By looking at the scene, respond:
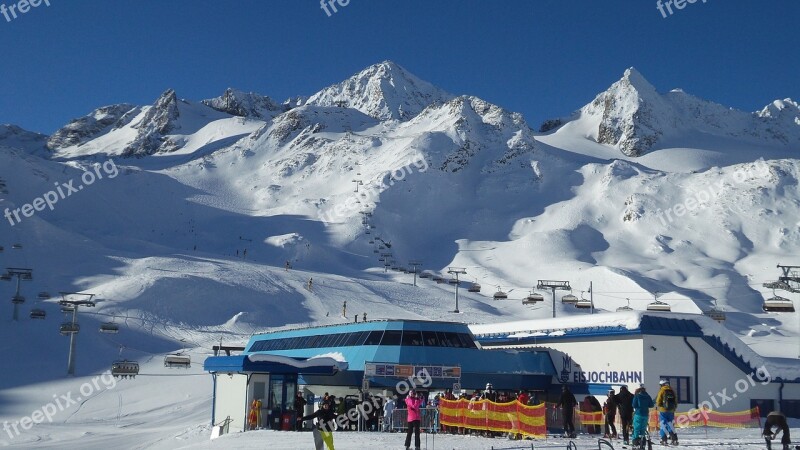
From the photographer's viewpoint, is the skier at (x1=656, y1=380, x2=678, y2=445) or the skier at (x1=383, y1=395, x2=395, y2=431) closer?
the skier at (x1=656, y1=380, x2=678, y2=445)

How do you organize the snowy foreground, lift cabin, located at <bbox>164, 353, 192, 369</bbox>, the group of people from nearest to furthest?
the group of people
the snowy foreground
lift cabin, located at <bbox>164, 353, 192, 369</bbox>

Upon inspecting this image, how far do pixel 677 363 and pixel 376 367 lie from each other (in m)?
11.3

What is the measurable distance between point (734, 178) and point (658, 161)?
4200cm

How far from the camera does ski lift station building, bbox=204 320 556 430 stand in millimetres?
31781

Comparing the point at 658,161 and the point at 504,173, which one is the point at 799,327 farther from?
the point at 658,161

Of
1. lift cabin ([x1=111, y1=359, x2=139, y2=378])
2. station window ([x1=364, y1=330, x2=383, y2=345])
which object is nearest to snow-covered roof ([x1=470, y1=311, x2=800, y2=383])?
station window ([x1=364, y1=330, x2=383, y2=345])

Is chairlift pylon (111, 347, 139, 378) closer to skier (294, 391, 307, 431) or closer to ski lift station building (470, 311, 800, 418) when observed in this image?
skier (294, 391, 307, 431)

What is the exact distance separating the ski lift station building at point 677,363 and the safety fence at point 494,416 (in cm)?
857

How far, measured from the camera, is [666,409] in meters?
20.7

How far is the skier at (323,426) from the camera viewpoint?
18578 mm

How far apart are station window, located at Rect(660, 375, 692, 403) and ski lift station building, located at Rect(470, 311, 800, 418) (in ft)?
0.12

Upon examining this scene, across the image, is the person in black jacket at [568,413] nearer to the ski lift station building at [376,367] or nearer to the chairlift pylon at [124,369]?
the ski lift station building at [376,367]

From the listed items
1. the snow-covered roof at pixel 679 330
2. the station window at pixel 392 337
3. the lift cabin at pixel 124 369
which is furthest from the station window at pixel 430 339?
the lift cabin at pixel 124 369

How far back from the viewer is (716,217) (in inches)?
4781
